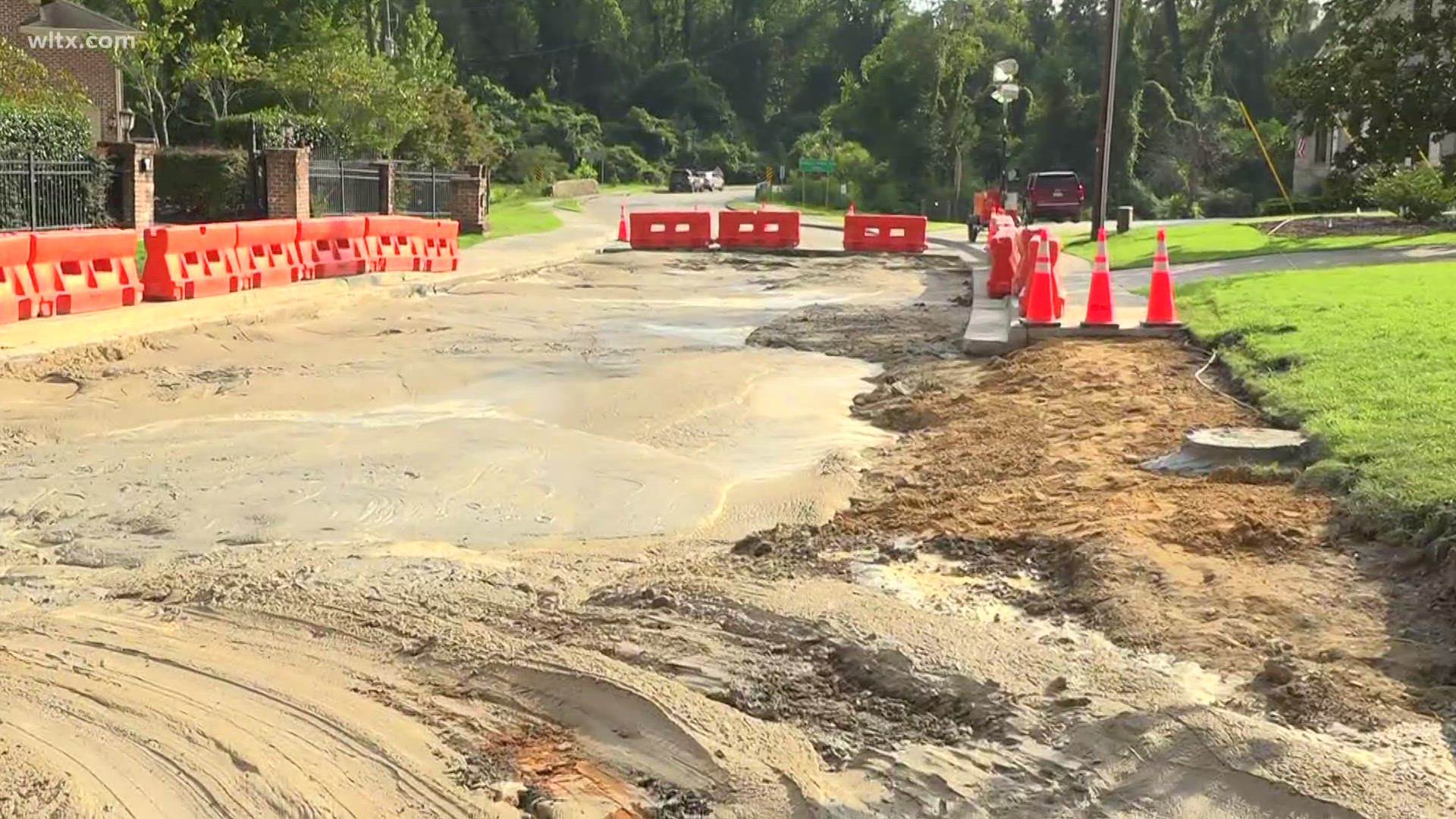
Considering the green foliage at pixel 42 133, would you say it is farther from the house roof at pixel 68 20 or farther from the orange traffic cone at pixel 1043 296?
the orange traffic cone at pixel 1043 296

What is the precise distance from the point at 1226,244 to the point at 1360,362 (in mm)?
16177

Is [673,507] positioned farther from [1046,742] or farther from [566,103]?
[566,103]

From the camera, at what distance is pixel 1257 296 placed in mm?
14109

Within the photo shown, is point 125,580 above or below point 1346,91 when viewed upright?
below

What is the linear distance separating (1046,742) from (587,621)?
1869 mm

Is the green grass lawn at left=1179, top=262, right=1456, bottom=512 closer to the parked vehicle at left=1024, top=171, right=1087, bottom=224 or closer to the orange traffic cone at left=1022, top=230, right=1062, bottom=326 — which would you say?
the orange traffic cone at left=1022, top=230, right=1062, bottom=326

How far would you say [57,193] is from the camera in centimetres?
2359

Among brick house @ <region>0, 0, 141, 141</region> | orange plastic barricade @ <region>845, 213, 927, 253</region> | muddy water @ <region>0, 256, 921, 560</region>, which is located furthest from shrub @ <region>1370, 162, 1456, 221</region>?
brick house @ <region>0, 0, 141, 141</region>

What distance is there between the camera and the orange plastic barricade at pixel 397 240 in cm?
2131

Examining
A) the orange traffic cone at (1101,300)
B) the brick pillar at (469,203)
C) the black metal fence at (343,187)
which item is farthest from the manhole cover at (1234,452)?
the brick pillar at (469,203)

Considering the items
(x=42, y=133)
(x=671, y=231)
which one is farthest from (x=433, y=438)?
(x=671, y=231)

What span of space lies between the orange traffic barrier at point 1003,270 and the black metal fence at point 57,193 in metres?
14.5

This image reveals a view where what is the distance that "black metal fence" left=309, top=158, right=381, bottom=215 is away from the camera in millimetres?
30469

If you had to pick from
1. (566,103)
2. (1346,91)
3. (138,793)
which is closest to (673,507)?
(138,793)
